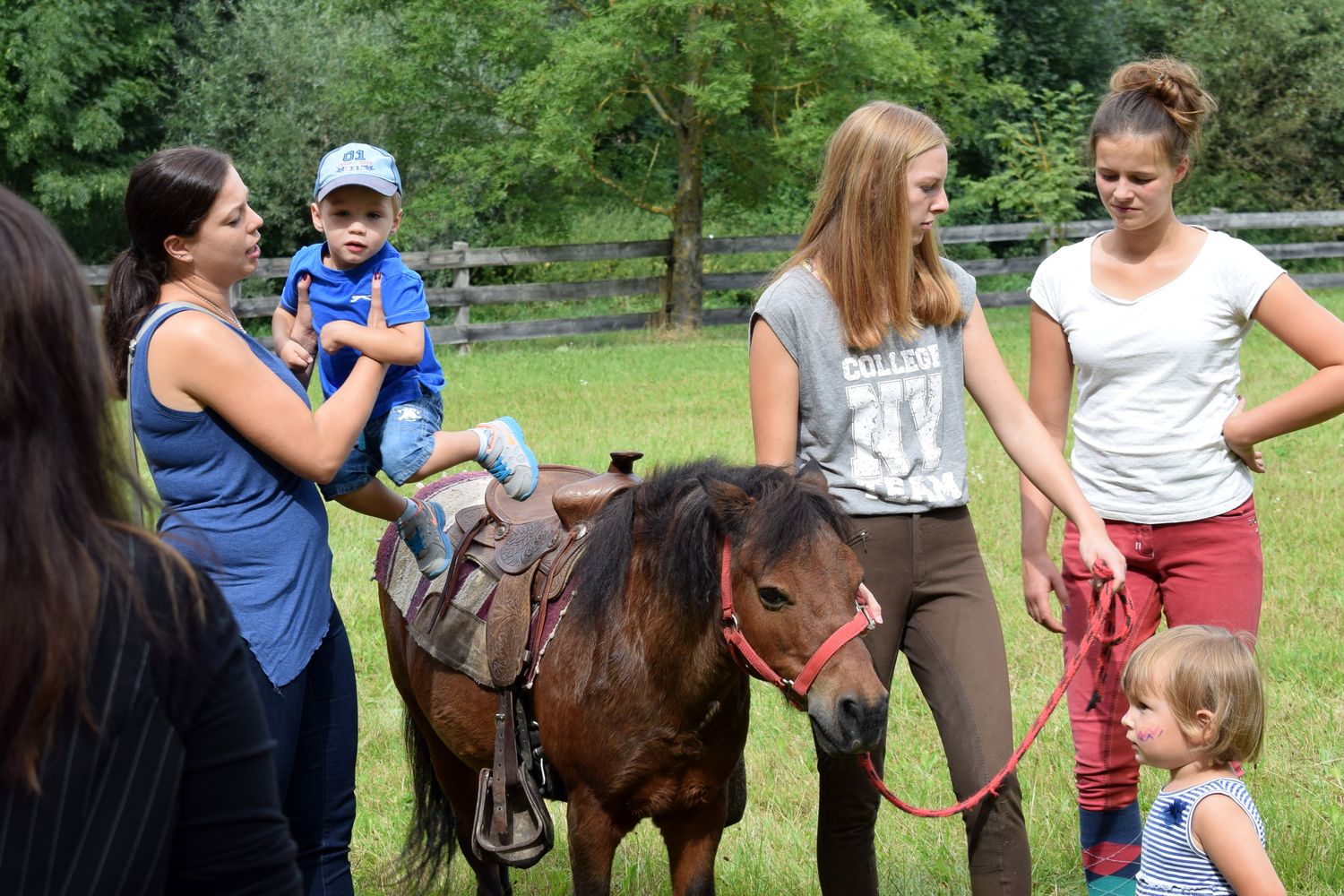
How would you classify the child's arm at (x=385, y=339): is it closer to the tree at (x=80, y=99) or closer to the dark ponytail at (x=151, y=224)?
the dark ponytail at (x=151, y=224)

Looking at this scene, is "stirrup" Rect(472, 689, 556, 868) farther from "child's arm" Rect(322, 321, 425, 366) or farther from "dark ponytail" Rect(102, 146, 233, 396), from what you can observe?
"dark ponytail" Rect(102, 146, 233, 396)

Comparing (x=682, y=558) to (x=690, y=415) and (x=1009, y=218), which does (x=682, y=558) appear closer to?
(x=690, y=415)

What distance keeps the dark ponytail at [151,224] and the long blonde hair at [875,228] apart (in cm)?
150

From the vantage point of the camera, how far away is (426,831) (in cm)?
446

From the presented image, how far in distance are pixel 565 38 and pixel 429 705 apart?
1602 cm

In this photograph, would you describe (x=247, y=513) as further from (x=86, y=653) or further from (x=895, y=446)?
(x=895, y=446)

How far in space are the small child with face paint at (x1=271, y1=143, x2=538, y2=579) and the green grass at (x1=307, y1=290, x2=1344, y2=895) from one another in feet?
2.27

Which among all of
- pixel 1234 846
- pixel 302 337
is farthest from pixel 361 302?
pixel 1234 846

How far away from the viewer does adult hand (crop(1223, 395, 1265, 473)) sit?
338cm

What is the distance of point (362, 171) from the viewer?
3.36 m

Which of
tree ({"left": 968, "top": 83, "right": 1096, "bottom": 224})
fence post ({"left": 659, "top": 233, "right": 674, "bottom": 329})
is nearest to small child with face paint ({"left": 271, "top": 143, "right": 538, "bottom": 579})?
fence post ({"left": 659, "top": 233, "right": 674, "bottom": 329})

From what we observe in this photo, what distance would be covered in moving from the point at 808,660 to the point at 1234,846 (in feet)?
3.10

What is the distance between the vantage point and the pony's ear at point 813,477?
10.1 ft

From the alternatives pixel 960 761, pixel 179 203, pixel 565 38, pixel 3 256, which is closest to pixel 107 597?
pixel 3 256
